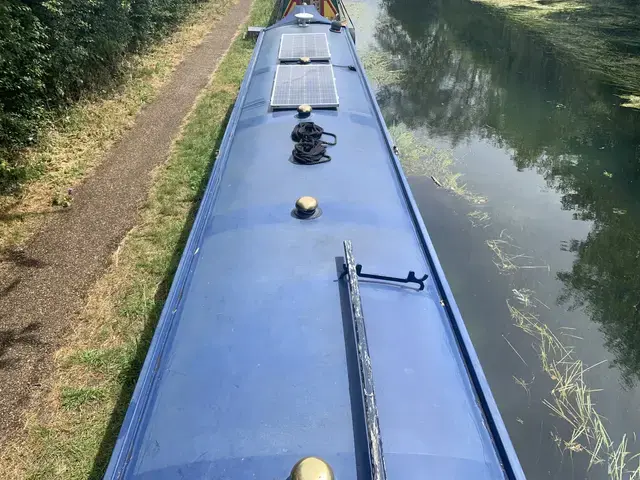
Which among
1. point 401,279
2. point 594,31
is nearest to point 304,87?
point 401,279

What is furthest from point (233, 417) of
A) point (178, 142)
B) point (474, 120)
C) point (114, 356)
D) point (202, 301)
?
point (474, 120)

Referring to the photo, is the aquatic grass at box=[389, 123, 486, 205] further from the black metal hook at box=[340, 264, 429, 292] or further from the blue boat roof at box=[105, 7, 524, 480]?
the black metal hook at box=[340, 264, 429, 292]

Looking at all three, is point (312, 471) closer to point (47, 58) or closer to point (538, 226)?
point (538, 226)

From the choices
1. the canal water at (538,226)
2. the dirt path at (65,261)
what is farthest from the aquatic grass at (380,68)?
the dirt path at (65,261)

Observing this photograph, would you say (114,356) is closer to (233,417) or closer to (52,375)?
(52,375)

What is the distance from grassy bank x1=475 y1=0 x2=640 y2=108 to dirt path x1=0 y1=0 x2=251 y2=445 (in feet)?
36.9

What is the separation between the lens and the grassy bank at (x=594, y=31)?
12312 mm

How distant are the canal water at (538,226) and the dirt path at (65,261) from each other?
4850 millimetres

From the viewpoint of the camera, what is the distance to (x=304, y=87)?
5766 millimetres

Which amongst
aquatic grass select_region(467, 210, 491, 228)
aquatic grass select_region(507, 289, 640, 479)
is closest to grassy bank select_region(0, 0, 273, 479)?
aquatic grass select_region(507, 289, 640, 479)

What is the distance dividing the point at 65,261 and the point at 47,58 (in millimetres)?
4077

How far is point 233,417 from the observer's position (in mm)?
2318

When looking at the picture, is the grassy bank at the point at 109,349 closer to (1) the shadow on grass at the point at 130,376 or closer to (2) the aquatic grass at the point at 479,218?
(1) the shadow on grass at the point at 130,376

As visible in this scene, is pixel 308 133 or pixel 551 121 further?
pixel 551 121
